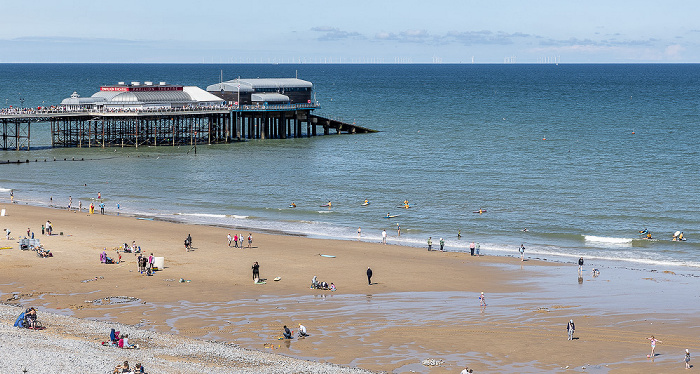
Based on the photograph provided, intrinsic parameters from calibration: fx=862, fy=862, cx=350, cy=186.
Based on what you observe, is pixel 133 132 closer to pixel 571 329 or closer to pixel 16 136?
pixel 16 136

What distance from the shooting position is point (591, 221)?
184 feet

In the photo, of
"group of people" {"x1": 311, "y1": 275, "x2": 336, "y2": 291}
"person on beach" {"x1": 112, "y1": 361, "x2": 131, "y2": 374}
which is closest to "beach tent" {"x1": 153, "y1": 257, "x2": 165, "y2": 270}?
"group of people" {"x1": 311, "y1": 275, "x2": 336, "y2": 291}

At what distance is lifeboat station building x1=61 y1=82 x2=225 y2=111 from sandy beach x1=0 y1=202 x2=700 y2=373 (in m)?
46.5

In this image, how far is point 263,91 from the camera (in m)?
106

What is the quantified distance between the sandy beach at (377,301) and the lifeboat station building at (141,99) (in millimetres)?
46472

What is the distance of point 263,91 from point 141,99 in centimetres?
1678

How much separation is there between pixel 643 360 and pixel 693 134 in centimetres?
8986

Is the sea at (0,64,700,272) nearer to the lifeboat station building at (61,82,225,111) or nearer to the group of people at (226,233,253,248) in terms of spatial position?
the lifeboat station building at (61,82,225,111)

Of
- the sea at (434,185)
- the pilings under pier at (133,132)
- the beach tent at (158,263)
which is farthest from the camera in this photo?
the pilings under pier at (133,132)

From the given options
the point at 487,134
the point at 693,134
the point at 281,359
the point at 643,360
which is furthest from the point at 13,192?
the point at 693,134

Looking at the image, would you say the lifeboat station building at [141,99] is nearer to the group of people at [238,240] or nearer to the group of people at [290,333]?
the group of people at [238,240]

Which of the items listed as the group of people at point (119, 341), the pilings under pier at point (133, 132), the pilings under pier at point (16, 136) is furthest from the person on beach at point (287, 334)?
the pilings under pier at point (16, 136)

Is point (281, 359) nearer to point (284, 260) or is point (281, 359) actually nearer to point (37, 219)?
point (284, 260)

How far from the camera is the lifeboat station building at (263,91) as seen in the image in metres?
103
